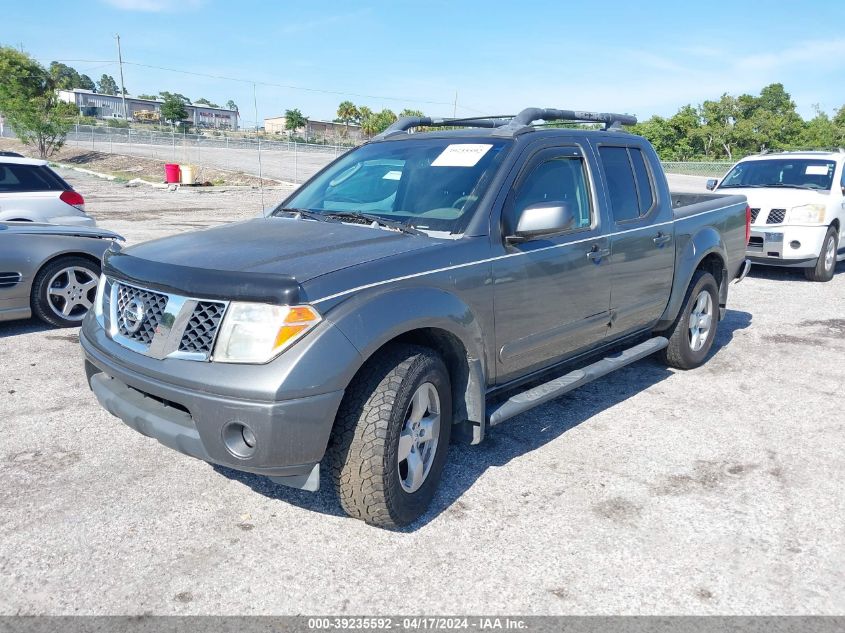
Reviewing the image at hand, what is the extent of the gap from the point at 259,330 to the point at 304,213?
1548 mm

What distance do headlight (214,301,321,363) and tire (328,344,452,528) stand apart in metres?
0.40

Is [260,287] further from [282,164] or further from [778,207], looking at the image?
[282,164]

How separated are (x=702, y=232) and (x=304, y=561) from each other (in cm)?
413

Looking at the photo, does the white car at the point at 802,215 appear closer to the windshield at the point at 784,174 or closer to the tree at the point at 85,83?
the windshield at the point at 784,174

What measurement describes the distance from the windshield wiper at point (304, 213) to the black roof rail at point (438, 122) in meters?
0.84

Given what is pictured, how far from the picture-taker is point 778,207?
1015 centimetres

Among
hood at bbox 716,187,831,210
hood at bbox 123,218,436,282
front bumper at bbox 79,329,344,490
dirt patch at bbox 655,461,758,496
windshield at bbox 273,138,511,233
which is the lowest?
dirt patch at bbox 655,461,758,496

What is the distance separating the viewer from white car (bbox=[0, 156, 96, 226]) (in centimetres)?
816

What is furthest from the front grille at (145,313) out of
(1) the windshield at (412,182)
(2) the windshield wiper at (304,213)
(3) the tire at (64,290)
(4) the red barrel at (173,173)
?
(4) the red barrel at (173,173)

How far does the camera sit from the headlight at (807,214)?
9992mm

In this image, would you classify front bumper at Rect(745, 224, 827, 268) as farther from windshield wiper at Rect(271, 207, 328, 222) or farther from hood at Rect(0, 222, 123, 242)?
hood at Rect(0, 222, 123, 242)

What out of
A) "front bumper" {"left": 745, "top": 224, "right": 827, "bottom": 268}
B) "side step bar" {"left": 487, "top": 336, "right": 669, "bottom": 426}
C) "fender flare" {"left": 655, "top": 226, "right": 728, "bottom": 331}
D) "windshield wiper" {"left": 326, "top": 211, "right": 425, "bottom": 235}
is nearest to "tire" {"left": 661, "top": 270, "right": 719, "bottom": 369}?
"fender flare" {"left": 655, "top": 226, "right": 728, "bottom": 331}

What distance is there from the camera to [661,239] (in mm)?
5113

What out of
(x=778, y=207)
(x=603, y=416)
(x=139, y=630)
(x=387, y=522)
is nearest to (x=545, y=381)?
(x=603, y=416)
